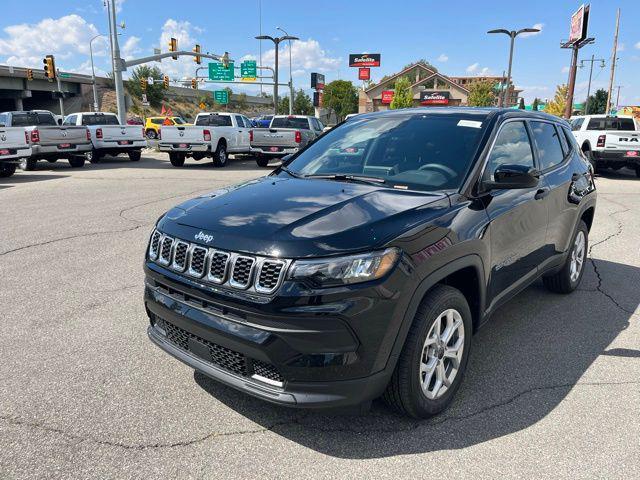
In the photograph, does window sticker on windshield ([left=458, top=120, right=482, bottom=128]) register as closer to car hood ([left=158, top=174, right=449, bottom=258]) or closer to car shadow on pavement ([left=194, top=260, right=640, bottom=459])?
car hood ([left=158, top=174, right=449, bottom=258])

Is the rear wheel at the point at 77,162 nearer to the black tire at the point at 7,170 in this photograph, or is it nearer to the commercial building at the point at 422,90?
the black tire at the point at 7,170

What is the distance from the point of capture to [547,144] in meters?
4.46

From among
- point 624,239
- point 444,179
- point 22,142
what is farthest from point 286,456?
point 22,142

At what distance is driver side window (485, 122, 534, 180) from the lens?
350cm

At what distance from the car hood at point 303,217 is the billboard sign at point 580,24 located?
Answer: 140 feet

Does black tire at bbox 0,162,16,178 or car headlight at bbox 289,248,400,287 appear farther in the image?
black tire at bbox 0,162,16,178

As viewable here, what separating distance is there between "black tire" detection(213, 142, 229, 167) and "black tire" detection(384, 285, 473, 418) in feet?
55.7

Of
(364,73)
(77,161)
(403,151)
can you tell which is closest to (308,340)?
(403,151)

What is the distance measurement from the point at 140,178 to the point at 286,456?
45.5 ft

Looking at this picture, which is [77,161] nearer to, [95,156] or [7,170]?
[95,156]

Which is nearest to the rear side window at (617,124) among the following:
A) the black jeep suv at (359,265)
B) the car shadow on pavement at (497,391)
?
the car shadow on pavement at (497,391)

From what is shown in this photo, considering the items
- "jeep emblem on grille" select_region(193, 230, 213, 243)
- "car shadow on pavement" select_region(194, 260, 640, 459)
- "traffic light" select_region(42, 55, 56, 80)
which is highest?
"traffic light" select_region(42, 55, 56, 80)

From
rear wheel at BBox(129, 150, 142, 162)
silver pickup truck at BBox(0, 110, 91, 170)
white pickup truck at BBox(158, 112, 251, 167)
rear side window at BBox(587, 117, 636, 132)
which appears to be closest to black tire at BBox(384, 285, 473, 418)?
white pickup truck at BBox(158, 112, 251, 167)

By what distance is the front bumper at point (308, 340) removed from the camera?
7.71 feet
